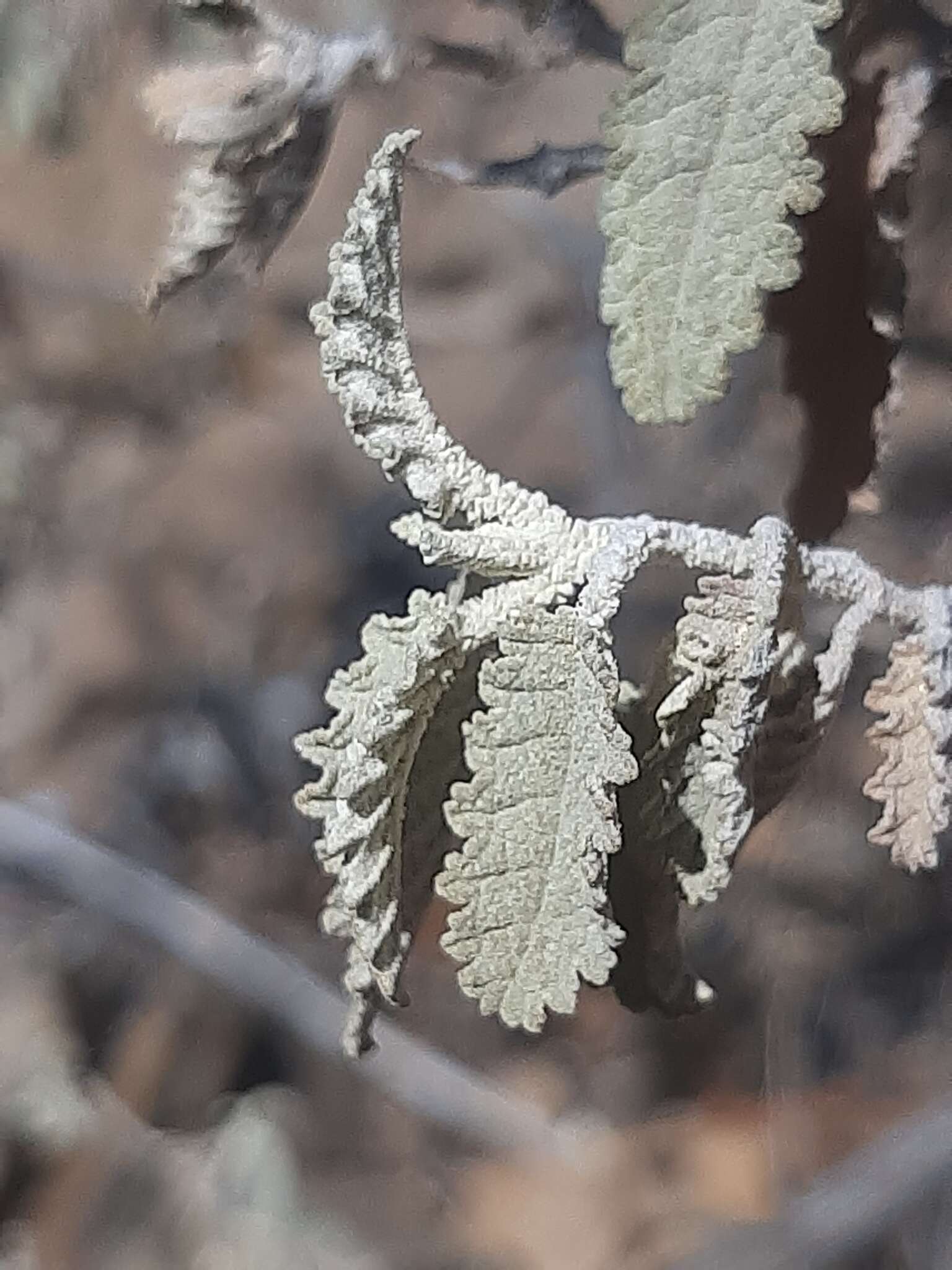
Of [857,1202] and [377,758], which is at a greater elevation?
[377,758]

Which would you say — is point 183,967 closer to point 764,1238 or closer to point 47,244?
point 764,1238

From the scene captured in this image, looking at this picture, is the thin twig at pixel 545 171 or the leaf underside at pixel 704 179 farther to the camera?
the thin twig at pixel 545 171

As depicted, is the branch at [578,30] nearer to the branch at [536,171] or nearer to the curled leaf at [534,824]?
the branch at [536,171]

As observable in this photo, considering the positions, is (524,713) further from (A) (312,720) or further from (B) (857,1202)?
(A) (312,720)

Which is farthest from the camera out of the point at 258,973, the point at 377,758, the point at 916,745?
the point at 258,973

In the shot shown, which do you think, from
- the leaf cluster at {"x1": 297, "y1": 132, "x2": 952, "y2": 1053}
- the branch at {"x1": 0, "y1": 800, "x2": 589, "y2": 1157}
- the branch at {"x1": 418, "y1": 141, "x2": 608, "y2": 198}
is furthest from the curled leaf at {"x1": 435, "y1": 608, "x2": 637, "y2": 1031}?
the branch at {"x1": 0, "y1": 800, "x2": 589, "y2": 1157}

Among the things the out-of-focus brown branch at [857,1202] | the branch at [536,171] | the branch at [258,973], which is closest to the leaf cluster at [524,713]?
the branch at [536,171]

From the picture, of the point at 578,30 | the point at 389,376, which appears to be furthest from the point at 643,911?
the point at 578,30
